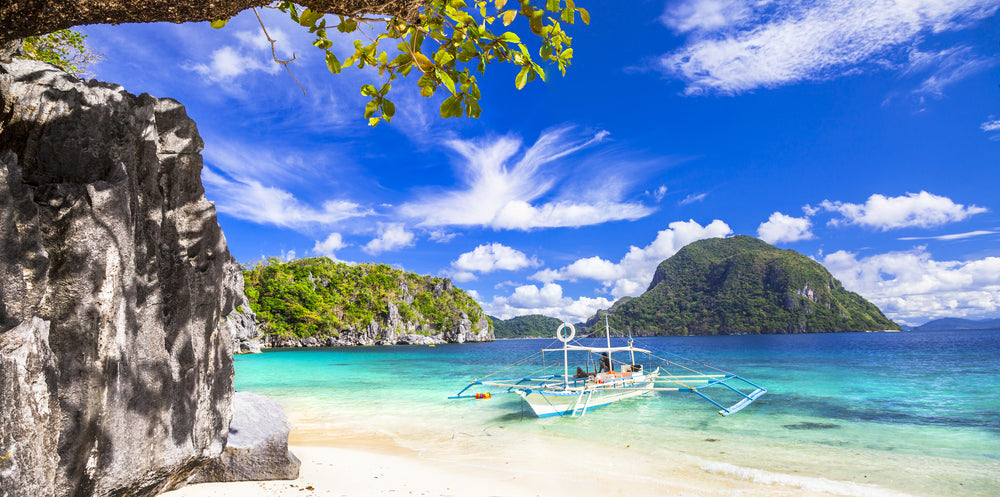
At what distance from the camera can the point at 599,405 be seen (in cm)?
1430

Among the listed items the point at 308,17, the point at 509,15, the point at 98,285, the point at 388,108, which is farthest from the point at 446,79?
the point at 98,285

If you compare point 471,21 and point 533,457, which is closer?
point 471,21

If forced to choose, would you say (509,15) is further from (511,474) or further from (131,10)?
(511,474)

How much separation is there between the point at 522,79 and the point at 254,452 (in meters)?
6.03

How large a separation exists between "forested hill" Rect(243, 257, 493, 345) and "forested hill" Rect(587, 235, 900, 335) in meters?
51.9

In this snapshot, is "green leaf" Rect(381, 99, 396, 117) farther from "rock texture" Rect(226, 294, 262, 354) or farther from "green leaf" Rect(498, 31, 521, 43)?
"rock texture" Rect(226, 294, 262, 354)

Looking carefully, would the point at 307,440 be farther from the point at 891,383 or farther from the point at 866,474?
the point at 891,383

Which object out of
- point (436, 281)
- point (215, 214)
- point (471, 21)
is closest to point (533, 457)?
point (215, 214)

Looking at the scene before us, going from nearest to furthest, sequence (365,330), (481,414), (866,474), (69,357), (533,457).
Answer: (69,357) → (866,474) → (533,457) → (481,414) → (365,330)

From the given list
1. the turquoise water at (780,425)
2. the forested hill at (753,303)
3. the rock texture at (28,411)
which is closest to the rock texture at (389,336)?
the forested hill at (753,303)

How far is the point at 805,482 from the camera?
24.8 ft

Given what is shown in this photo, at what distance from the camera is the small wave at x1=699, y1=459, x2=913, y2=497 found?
720 centimetres

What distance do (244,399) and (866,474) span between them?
11.0 metres

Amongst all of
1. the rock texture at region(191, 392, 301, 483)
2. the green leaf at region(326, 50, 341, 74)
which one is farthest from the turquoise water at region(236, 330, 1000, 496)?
the green leaf at region(326, 50, 341, 74)
